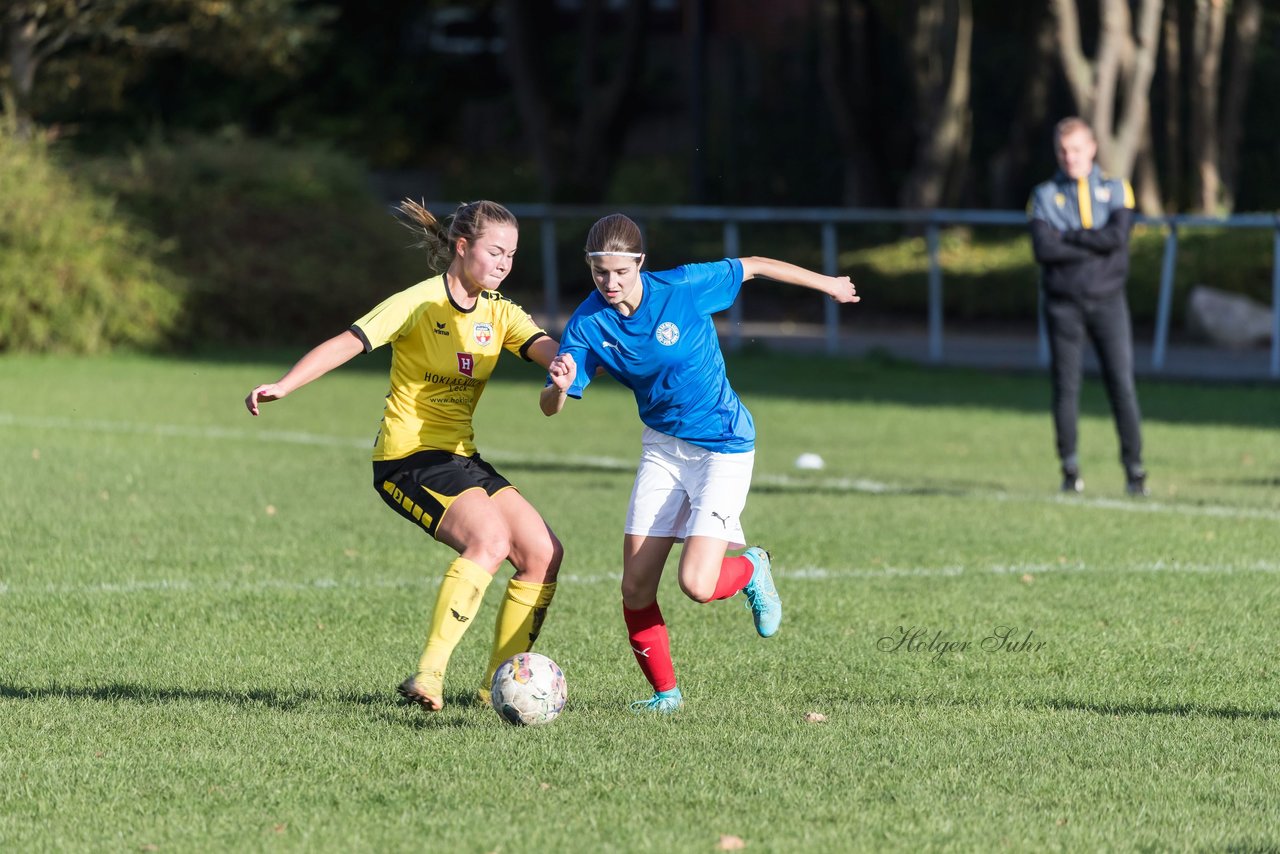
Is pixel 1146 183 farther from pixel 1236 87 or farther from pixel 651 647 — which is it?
pixel 651 647

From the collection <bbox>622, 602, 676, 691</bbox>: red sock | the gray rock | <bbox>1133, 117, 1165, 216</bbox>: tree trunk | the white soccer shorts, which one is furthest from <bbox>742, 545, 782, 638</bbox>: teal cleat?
<bbox>1133, 117, 1165, 216</bbox>: tree trunk

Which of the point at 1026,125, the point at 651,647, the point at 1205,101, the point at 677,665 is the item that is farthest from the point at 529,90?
the point at 651,647

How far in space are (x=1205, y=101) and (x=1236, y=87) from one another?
189cm

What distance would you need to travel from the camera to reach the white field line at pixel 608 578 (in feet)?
28.5

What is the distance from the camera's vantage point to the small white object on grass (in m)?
13.8

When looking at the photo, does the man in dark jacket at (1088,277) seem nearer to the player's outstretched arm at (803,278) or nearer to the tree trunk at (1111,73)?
the player's outstretched arm at (803,278)

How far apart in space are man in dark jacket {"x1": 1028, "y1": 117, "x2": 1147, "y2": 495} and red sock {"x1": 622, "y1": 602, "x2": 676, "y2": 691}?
5.99m

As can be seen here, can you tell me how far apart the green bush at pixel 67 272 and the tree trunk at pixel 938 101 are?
473 inches

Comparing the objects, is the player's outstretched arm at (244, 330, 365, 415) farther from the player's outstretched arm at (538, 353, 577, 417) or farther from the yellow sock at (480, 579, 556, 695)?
the yellow sock at (480, 579, 556, 695)

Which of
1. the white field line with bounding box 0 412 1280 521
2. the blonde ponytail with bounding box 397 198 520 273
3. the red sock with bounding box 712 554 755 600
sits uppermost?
the blonde ponytail with bounding box 397 198 520 273

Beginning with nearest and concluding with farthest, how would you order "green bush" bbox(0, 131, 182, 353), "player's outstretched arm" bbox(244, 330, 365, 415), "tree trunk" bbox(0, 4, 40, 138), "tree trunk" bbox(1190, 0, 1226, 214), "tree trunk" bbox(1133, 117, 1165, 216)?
"player's outstretched arm" bbox(244, 330, 365, 415) → "green bush" bbox(0, 131, 182, 353) → "tree trunk" bbox(0, 4, 40, 138) → "tree trunk" bbox(1190, 0, 1226, 214) → "tree trunk" bbox(1133, 117, 1165, 216)

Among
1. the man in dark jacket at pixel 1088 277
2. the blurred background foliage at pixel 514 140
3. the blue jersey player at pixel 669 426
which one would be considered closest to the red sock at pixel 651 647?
the blue jersey player at pixel 669 426

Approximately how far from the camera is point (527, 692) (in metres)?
6.05

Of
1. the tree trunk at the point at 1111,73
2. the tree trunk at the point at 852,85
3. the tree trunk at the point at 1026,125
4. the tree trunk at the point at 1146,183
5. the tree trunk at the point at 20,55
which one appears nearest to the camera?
the tree trunk at the point at 1111,73
